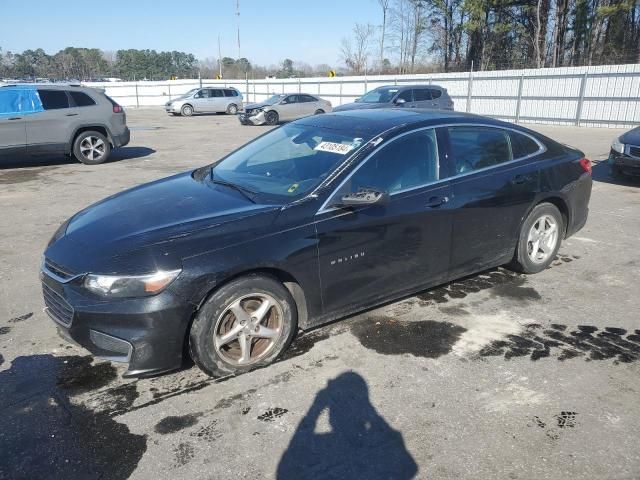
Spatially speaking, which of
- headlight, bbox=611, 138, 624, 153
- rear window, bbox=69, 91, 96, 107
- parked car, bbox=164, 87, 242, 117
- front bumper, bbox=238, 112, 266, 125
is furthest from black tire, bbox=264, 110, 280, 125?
headlight, bbox=611, 138, 624, 153

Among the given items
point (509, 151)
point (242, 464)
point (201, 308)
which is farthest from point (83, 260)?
point (509, 151)

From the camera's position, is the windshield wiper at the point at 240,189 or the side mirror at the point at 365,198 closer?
the side mirror at the point at 365,198

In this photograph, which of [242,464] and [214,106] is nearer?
[242,464]

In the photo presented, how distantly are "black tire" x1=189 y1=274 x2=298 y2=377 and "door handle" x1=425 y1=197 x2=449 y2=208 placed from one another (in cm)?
132

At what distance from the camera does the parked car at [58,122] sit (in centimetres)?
1072

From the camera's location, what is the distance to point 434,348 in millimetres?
3670

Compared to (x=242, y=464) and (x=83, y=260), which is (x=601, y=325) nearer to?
(x=242, y=464)

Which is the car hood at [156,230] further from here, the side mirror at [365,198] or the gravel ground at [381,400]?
the gravel ground at [381,400]

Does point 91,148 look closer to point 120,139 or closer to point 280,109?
point 120,139

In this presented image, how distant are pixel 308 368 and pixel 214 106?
2956 cm

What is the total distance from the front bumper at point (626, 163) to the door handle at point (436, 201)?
672 cm

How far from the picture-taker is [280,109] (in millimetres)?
23844

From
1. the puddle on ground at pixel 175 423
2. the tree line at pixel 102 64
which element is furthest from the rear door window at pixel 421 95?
the tree line at pixel 102 64

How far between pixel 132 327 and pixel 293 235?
1.11 m
